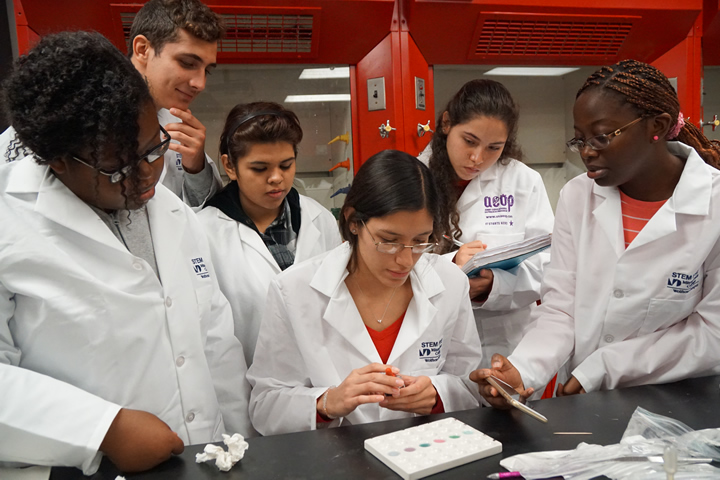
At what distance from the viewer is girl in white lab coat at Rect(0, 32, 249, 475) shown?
957mm

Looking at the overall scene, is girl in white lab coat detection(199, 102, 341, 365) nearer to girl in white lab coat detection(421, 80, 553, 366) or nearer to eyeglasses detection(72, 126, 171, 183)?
girl in white lab coat detection(421, 80, 553, 366)

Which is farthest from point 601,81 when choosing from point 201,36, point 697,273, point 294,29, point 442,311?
point 294,29

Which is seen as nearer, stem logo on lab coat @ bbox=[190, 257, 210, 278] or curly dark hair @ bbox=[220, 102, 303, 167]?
stem logo on lab coat @ bbox=[190, 257, 210, 278]

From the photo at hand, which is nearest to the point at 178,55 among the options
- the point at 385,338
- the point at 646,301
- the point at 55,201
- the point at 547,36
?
the point at 55,201

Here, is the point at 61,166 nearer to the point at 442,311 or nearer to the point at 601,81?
the point at 442,311

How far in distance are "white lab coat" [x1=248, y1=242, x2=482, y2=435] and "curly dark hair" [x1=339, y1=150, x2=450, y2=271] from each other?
159 mm

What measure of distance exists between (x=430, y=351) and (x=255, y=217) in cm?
87

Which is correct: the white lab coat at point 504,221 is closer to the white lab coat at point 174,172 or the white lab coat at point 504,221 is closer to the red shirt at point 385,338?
the red shirt at point 385,338

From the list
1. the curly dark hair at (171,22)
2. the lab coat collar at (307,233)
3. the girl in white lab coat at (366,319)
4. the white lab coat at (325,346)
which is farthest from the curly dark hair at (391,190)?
the curly dark hair at (171,22)

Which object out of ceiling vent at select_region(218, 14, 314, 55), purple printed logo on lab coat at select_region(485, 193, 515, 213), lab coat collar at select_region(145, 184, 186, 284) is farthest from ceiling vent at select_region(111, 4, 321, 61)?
lab coat collar at select_region(145, 184, 186, 284)

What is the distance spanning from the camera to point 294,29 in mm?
2701

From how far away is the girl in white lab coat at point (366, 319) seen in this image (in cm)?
139

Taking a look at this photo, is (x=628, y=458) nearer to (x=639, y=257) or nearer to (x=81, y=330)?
(x=639, y=257)

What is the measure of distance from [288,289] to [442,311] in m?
0.45
